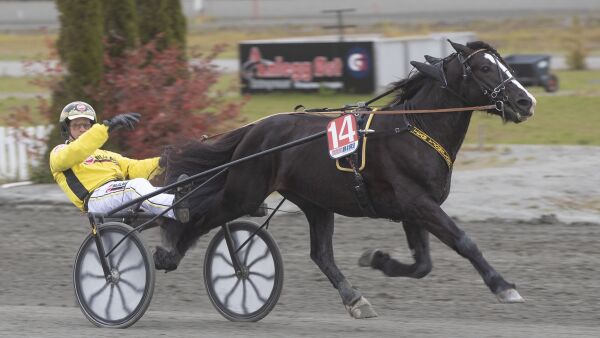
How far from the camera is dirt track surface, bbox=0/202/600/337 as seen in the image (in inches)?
269

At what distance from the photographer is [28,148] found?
1316 cm

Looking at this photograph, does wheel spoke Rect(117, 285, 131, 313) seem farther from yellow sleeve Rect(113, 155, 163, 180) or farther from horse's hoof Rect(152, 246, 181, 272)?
yellow sleeve Rect(113, 155, 163, 180)

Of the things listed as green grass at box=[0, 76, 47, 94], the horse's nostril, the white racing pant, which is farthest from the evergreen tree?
green grass at box=[0, 76, 47, 94]

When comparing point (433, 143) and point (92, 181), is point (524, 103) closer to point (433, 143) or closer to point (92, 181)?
point (433, 143)

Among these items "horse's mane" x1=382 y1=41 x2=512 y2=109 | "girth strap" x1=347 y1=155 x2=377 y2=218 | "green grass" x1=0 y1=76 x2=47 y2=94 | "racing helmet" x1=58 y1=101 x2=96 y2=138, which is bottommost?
"green grass" x1=0 y1=76 x2=47 y2=94

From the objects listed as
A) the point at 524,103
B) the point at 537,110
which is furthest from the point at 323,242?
the point at 537,110

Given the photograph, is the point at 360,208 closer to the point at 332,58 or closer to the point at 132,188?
the point at 132,188

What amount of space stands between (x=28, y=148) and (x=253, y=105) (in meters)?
7.53

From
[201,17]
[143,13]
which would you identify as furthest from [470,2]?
[143,13]

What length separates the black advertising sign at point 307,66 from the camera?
2134 cm

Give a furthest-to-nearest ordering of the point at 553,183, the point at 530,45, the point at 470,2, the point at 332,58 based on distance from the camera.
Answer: the point at 470,2 < the point at 530,45 < the point at 332,58 < the point at 553,183

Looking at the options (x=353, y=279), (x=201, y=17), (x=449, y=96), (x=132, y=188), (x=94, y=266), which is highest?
(x=449, y=96)

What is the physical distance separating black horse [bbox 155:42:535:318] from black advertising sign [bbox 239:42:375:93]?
45.2 ft

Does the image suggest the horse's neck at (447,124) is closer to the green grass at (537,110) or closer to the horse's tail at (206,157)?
the horse's tail at (206,157)
